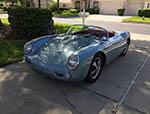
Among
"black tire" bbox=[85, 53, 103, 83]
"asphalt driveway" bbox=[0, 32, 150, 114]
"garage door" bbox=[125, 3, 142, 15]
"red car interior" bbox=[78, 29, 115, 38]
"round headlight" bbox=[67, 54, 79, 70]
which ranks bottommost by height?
"asphalt driveway" bbox=[0, 32, 150, 114]

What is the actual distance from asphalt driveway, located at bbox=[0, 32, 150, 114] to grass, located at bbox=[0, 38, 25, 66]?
46cm

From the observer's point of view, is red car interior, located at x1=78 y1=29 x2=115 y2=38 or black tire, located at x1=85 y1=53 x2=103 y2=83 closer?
black tire, located at x1=85 y1=53 x2=103 y2=83

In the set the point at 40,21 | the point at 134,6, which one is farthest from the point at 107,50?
the point at 134,6

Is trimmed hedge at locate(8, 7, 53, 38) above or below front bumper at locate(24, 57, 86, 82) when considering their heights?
above

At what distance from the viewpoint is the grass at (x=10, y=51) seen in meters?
5.30

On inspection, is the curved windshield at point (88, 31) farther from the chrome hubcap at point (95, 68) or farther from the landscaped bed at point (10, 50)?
the landscaped bed at point (10, 50)

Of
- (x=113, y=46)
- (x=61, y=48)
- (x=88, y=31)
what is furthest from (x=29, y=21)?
(x=113, y=46)

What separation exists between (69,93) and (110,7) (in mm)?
31663

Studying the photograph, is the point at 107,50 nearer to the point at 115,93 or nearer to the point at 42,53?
the point at 115,93

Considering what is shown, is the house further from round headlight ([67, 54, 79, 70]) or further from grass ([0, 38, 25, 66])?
round headlight ([67, 54, 79, 70])

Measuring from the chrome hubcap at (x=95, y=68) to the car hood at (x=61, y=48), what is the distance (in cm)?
40

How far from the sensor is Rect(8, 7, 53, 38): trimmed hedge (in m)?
7.22

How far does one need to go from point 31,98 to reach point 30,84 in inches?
22.9

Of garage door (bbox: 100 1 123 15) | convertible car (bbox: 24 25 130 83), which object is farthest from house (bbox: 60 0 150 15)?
convertible car (bbox: 24 25 130 83)
